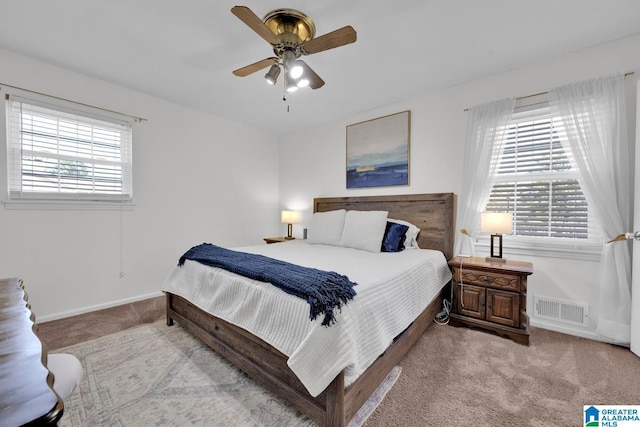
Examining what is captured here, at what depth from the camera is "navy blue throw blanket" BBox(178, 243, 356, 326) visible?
1276mm

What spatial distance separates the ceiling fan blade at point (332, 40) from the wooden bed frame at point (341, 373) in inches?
76.4

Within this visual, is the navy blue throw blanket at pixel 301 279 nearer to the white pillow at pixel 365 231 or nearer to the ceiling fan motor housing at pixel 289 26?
the white pillow at pixel 365 231

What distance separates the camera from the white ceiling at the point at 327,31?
Answer: 180cm

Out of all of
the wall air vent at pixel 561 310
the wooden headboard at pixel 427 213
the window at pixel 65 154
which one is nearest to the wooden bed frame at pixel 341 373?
the wooden headboard at pixel 427 213

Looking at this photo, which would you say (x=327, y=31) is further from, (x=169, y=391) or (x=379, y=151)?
(x=169, y=391)

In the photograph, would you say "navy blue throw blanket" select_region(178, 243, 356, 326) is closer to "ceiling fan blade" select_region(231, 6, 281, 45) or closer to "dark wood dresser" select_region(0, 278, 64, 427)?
"dark wood dresser" select_region(0, 278, 64, 427)

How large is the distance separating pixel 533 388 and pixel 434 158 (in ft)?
7.45

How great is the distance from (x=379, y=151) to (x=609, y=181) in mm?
2171

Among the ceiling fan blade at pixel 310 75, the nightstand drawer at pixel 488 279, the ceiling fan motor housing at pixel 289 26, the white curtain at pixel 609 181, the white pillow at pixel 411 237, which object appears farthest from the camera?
the white pillow at pixel 411 237

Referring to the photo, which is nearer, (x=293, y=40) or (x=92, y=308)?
(x=293, y=40)

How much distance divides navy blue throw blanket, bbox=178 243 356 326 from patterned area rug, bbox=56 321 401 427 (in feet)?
2.15

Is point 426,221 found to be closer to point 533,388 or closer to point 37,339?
point 533,388

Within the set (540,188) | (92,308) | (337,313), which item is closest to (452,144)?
(540,188)

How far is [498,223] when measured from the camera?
2340 millimetres
